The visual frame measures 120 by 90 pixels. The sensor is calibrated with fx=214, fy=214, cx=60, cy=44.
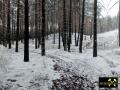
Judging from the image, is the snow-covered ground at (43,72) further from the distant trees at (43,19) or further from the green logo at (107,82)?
the green logo at (107,82)

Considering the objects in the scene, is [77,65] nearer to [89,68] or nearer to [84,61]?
[89,68]

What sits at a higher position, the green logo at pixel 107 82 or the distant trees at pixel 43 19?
the distant trees at pixel 43 19

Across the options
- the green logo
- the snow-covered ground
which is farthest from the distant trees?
the green logo

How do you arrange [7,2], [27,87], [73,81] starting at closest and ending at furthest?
[27,87] → [73,81] → [7,2]

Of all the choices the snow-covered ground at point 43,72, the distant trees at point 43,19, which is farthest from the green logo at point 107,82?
the distant trees at point 43,19

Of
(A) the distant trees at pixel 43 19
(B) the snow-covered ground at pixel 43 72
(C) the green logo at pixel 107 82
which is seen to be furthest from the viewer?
(A) the distant trees at pixel 43 19

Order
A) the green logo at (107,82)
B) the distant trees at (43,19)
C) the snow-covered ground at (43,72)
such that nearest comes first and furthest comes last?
the green logo at (107,82) → the snow-covered ground at (43,72) → the distant trees at (43,19)

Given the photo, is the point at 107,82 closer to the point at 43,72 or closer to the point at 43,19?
the point at 43,72

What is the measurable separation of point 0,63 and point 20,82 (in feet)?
10.4

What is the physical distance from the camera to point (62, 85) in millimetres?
12469

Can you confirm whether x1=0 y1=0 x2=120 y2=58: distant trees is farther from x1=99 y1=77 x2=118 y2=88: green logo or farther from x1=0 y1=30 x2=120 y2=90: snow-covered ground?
x1=99 y1=77 x2=118 y2=88: green logo

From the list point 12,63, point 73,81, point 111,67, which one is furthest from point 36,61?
point 111,67

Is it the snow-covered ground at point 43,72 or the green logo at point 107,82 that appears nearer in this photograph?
the green logo at point 107,82

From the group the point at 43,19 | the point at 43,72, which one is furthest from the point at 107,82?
the point at 43,19
